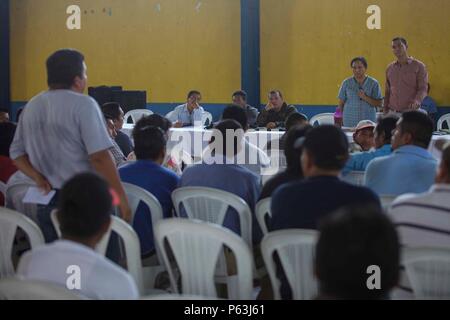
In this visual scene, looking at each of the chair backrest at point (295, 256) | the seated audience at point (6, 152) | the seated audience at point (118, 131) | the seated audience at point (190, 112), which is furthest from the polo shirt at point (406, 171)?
the seated audience at point (190, 112)

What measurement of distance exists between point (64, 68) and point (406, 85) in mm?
5193

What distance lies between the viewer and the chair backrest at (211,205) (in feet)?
11.4

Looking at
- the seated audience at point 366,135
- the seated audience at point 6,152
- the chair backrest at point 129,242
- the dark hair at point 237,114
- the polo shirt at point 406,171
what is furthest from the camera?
the dark hair at point 237,114

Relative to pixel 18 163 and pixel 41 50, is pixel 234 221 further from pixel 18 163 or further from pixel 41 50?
pixel 41 50

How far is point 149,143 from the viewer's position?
387 cm

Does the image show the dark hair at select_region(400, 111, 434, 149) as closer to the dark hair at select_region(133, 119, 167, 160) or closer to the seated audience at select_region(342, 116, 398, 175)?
the seated audience at select_region(342, 116, 398, 175)

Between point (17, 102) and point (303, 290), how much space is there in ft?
35.8

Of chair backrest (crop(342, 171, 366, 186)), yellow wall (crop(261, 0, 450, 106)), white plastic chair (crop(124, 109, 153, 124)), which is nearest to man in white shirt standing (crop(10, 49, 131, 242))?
chair backrest (crop(342, 171, 366, 186))

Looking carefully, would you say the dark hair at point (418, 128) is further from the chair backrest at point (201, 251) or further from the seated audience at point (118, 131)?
the seated audience at point (118, 131)

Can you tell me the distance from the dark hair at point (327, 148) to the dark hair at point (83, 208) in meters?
0.88

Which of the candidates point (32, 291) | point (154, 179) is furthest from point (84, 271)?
point (154, 179)

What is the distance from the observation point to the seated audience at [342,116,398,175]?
14.4 feet

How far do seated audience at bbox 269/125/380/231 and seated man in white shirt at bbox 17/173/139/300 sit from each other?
2.39 ft

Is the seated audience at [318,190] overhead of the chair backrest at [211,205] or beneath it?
overhead
